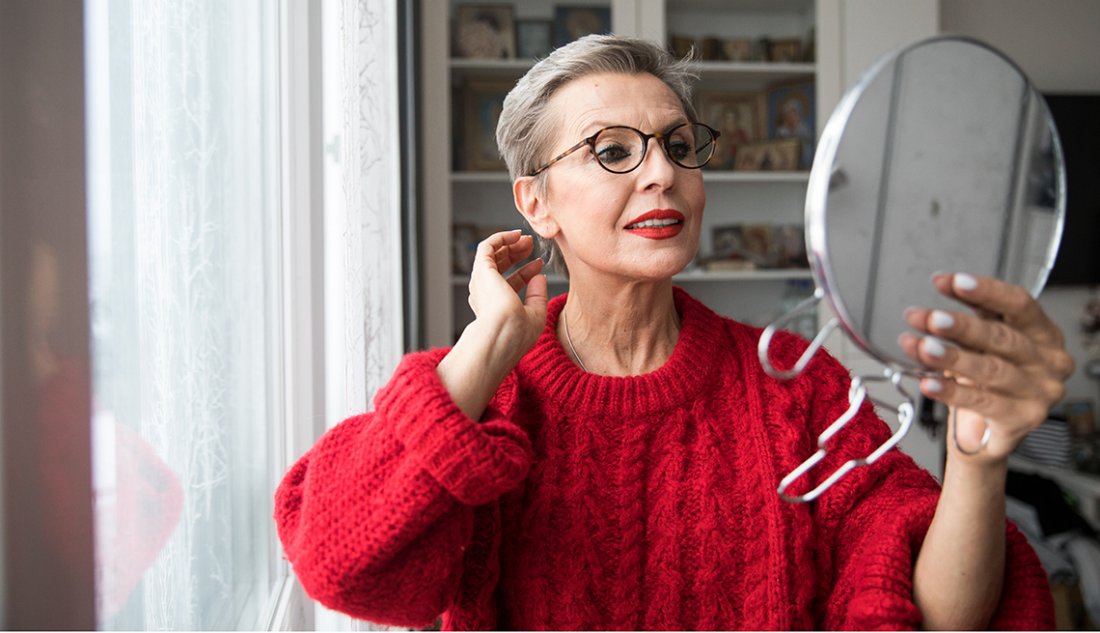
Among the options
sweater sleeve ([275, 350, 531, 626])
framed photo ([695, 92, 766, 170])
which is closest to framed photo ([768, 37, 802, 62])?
framed photo ([695, 92, 766, 170])

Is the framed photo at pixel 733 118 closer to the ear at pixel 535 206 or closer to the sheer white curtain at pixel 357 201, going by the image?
the sheer white curtain at pixel 357 201

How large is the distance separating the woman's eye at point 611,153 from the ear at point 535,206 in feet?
0.44

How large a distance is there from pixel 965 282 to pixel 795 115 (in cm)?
295

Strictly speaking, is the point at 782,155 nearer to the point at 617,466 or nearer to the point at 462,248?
the point at 462,248

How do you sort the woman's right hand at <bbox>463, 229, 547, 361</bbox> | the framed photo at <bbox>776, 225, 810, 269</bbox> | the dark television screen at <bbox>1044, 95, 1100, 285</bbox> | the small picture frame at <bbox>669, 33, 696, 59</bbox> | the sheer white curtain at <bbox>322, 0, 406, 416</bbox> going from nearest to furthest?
the woman's right hand at <bbox>463, 229, 547, 361</bbox> → the sheer white curtain at <bbox>322, 0, 406, 416</bbox> → the small picture frame at <bbox>669, 33, 696, 59</bbox> → the framed photo at <bbox>776, 225, 810, 269</bbox> → the dark television screen at <bbox>1044, 95, 1100, 285</bbox>

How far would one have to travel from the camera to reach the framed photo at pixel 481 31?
10.2 ft

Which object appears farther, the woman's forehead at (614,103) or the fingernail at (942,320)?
the woman's forehead at (614,103)

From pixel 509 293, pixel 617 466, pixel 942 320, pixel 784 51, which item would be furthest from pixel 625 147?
pixel 784 51

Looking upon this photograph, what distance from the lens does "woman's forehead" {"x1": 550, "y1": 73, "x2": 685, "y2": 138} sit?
96 centimetres

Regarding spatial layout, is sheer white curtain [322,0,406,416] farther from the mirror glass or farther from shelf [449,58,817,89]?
shelf [449,58,817,89]

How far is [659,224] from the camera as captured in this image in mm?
913

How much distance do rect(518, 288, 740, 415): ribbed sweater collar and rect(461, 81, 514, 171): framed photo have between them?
222 cm

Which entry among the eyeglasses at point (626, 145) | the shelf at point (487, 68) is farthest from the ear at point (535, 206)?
the shelf at point (487, 68)

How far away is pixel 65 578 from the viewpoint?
18.2 inches
